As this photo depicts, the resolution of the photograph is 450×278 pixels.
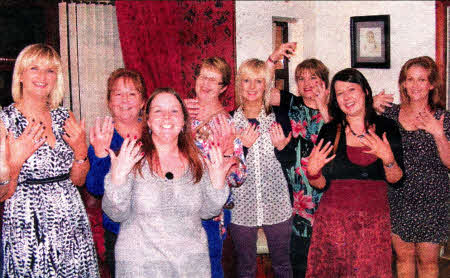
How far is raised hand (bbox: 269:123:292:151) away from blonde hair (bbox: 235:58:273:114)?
0.17m

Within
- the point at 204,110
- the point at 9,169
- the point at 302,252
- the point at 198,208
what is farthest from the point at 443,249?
the point at 9,169

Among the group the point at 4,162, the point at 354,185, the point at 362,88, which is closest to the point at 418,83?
the point at 362,88

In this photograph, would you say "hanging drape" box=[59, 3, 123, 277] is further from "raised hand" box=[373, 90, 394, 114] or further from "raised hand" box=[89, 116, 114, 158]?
"raised hand" box=[373, 90, 394, 114]

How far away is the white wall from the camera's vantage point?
4375mm

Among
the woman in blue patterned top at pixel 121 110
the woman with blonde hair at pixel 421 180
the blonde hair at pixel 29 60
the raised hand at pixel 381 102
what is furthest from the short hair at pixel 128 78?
the woman with blonde hair at pixel 421 180

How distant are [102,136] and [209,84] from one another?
0.74m

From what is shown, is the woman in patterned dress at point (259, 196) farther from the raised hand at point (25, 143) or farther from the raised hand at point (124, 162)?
the raised hand at point (25, 143)

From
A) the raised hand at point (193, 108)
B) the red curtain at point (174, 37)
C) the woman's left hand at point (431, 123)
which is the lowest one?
the woman's left hand at point (431, 123)

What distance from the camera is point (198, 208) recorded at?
206 centimetres

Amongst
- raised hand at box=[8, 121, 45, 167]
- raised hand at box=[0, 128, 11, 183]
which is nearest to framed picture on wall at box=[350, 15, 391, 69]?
raised hand at box=[8, 121, 45, 167]

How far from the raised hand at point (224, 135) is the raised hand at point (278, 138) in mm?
314

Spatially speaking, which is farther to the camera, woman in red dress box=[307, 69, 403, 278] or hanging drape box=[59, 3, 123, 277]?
hanging drape box=[59, 3, 123, 277]

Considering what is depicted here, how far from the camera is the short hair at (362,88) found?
2.49 meters

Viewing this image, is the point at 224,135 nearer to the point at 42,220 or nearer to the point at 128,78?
the point at 128,78
